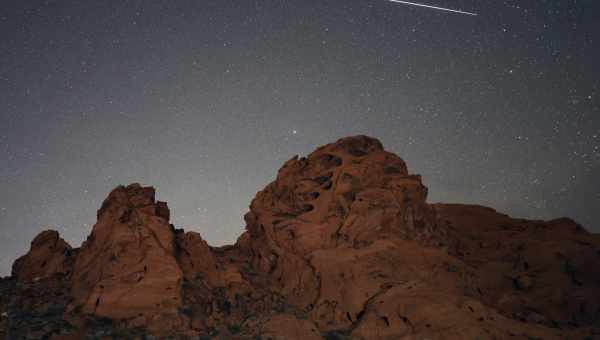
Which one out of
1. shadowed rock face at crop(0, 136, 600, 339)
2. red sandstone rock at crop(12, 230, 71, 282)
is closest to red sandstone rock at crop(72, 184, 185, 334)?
shadowed rock face at crop(0, 136, 600, 339)

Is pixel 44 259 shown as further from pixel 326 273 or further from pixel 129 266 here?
pixel 326 273

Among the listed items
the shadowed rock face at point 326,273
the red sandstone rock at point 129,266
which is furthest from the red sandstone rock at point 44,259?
the red sandstone rock at point 129,266

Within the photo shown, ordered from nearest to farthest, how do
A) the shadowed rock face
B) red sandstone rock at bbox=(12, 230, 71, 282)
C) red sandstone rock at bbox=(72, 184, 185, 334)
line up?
1. the shadowed rock face
2. red sandstone rock at bbox=(72, 184, 185, 334)
3. red sandstone rock at bbox=(12, 230, 71, 282)

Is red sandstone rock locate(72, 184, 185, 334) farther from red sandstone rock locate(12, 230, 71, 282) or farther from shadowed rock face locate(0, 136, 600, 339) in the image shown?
red sandstone rock locate(12, 230, 71, 282)

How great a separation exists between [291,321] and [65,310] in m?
15.0

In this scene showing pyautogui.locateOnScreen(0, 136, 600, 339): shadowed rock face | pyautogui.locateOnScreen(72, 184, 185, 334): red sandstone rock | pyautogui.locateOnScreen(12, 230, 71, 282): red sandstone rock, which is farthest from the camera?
pyautogui.locateOnScreen(12, 230, 71, 282): red sandstone rock

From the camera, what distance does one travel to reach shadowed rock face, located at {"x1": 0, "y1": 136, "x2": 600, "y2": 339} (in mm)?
24641

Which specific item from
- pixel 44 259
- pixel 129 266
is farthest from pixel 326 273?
pixel 44 259

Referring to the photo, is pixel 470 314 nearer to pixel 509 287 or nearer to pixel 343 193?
pixel 509 287

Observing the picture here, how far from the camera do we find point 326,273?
30062 millimetres

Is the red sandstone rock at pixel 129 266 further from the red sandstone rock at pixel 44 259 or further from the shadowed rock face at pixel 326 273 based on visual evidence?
the red sandstone rock at pixel 44 259

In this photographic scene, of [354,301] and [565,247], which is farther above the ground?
[565,247]

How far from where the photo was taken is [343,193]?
34.6 m

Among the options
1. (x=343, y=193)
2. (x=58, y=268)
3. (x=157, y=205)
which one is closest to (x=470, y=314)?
(x=343, y=193)
